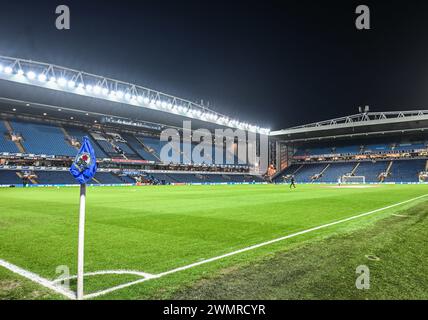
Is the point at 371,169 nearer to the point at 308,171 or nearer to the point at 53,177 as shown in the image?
the point at 308,171

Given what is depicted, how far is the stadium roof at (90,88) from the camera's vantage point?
33.8 meters

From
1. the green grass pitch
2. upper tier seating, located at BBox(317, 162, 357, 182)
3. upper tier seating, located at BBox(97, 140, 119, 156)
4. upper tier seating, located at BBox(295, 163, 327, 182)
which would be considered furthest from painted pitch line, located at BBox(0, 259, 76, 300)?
upper tier seating, located at BBox(295, 163, 327, 182)

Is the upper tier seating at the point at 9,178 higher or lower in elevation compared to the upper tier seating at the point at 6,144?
lower

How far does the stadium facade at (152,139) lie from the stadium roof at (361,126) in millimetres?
208

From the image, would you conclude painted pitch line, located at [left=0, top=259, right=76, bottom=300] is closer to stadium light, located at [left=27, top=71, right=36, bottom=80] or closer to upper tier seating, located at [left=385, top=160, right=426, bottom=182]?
stadium light, located at [left=27, top=71, right=36, bottom=80]

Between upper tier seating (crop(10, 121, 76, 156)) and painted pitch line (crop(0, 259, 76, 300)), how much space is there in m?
49.7

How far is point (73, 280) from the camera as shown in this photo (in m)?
4.03

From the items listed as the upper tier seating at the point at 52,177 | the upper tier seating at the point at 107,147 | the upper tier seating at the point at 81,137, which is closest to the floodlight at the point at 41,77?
the upper tier seating at the point at 52,177

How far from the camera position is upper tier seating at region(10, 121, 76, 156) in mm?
47969

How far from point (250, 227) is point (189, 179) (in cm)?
5633

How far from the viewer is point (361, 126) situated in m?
60.2

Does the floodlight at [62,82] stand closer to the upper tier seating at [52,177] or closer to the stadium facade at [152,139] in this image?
the stadium facade at [152,139]

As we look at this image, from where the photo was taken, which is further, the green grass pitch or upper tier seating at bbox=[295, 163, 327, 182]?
upper tier seating at bbox=[295, 163, 327, 182]
